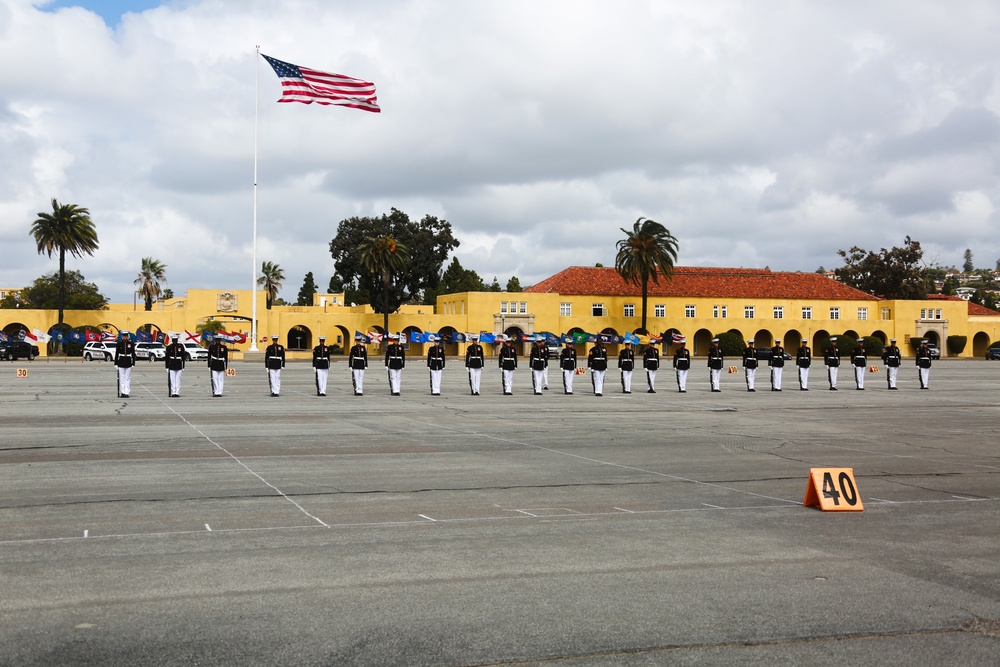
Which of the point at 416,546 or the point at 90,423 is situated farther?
the point at 90,423

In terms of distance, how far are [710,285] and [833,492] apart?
84863 mm

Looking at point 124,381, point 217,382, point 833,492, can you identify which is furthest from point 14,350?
point 833,492

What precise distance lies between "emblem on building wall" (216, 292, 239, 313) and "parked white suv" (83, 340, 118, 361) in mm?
12331

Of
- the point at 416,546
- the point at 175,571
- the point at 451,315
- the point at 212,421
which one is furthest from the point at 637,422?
the point at 451,315

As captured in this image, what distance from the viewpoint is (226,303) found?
8075 cm

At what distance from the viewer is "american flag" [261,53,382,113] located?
41031 mm

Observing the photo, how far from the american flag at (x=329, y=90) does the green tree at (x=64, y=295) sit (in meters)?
69.9

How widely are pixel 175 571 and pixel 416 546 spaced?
1.93 metres

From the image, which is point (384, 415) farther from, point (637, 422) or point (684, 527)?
point (684, 527)

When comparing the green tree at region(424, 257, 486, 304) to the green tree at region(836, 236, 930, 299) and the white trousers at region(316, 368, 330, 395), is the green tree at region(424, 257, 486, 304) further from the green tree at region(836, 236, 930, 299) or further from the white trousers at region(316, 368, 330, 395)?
the white trousers at region(316, 368, 330, 395)

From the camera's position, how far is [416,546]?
8047 millimetres

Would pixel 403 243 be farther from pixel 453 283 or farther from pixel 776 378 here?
pixel 776 378

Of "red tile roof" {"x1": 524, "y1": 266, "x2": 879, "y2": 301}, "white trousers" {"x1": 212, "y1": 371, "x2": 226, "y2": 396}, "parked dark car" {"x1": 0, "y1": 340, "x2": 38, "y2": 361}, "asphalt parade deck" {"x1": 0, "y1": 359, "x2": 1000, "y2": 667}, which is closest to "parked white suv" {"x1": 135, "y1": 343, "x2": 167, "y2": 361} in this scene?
"parked dark car" {"x1": 0, "y1": 340, "x2": 38, "y2": 361}

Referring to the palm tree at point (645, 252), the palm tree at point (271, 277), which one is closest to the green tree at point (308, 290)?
the palm tree at point (271, 277)
